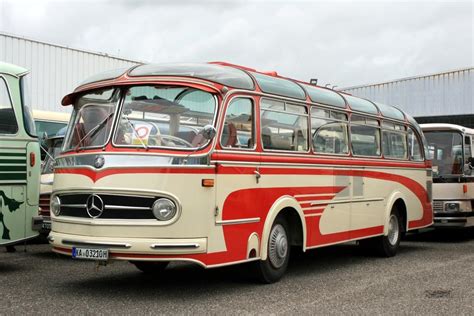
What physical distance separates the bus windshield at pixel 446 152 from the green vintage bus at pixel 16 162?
8.64 metres

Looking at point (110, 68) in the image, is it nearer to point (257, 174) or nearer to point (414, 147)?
point (414, 147)

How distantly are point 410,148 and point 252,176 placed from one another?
5.60 m

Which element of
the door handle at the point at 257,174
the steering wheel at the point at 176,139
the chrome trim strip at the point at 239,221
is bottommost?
the chrome trim strip at the point at 239,221

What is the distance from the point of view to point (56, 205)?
7.52 metres

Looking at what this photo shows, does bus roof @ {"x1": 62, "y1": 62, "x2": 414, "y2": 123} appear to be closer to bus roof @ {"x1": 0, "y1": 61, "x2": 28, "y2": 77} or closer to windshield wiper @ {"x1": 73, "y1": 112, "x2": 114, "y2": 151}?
windshield wiper @ {"x1": 73, "y1": 112, "x2": 114, "y2": 151}

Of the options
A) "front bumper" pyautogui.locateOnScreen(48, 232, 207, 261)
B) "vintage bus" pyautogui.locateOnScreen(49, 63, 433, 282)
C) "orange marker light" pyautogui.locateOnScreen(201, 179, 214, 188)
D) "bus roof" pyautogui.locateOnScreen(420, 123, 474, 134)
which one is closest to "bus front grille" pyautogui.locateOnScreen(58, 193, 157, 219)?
"vintage bus" pyautogui.locateOnScreen(49, 63, 433, 282)

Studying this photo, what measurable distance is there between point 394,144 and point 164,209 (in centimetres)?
626

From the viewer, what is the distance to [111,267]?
9.39 meters

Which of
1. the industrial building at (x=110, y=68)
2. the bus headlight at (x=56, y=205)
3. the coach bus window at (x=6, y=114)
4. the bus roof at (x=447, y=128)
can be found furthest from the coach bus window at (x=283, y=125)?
the industrial building at (x=110, y=68)

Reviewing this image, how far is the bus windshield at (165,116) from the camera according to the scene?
7.09 m

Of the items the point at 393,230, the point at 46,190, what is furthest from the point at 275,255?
the point at 46,190

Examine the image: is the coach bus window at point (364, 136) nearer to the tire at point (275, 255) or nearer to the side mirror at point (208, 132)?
the tire at point (275, 255)

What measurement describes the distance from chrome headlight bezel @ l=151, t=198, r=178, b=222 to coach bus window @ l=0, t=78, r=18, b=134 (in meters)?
3.19

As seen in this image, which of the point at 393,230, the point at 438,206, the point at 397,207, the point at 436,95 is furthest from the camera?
the point at 436,95
